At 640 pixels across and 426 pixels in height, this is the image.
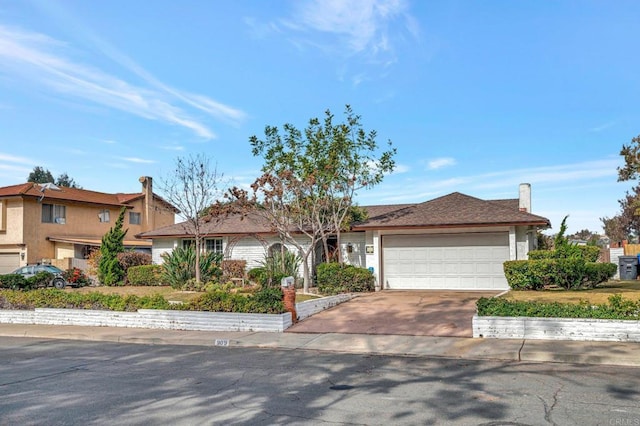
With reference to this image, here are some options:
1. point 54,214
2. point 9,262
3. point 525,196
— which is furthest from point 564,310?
point 9,262

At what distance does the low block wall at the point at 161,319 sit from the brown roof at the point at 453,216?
8.44 metres

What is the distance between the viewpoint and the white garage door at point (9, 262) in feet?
113

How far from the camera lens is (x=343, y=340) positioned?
11.7 m

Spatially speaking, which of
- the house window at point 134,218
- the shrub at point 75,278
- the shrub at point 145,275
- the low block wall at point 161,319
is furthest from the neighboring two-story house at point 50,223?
the low block wall at point 161,319

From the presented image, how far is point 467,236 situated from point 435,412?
14.8 meters

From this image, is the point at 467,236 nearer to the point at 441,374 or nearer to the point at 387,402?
the point at 441,374

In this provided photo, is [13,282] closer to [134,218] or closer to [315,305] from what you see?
[315,305]

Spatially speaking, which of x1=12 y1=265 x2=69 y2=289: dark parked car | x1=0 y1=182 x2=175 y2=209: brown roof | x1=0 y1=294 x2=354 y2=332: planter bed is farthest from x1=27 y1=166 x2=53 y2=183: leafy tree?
x1=0 y1=294 x2=354 y2=332: planter bed

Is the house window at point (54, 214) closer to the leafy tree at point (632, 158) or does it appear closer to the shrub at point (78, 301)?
the shrub at point (78, 301)

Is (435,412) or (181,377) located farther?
(181,377)

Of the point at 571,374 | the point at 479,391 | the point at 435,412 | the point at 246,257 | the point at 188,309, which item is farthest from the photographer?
the point at 246,257

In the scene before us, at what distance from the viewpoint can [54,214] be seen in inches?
1432

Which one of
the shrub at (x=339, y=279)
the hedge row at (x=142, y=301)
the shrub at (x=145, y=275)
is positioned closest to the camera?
the hedge row at (x=142, y=301)

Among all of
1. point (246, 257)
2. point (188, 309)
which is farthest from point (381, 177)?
point (188, 309)
